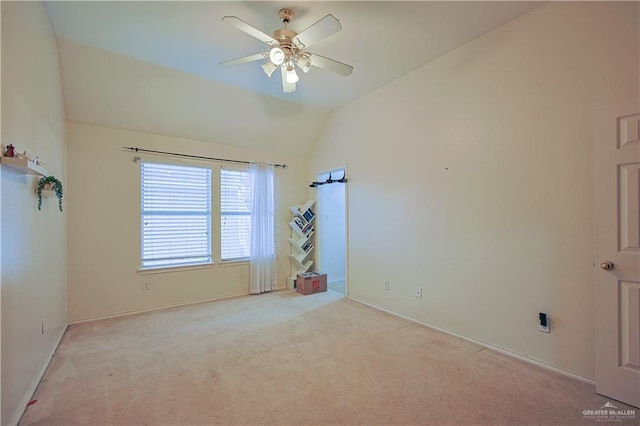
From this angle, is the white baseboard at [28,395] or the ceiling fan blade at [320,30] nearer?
the white baseboard at [28,395]

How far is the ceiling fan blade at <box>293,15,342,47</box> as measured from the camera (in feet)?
6.69

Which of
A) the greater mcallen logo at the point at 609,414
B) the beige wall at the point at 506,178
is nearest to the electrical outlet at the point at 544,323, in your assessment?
the beige wall at the point at 506,178

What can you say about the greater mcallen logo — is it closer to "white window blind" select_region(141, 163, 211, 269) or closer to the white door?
the white door

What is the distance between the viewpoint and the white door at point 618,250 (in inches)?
78.4

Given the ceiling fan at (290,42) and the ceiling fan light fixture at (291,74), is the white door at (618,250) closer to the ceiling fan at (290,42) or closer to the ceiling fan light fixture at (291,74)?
the ceiling fan at (290,42)

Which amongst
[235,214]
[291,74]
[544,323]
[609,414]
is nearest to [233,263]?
[235,214]

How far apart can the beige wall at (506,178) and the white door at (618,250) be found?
0.38ft

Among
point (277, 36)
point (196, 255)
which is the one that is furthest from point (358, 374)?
point (196, 255)

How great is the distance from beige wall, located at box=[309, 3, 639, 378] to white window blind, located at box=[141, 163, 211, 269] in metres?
2.72

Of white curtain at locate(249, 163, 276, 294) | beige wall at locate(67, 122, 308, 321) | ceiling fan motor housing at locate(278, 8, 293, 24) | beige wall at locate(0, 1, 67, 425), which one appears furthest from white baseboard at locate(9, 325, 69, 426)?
ceiling fan motor housing at locate(278, 8, 293, 24)

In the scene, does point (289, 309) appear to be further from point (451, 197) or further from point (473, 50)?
point (473, 50)

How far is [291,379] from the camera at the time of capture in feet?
7.56

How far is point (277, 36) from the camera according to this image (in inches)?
94.7

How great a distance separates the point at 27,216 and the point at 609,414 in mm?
4236
